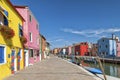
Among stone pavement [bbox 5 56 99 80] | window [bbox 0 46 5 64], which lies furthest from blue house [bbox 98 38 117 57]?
window [bbox 0 46 5 64]

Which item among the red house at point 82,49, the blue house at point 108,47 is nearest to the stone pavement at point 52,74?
the blue house at point 108,47

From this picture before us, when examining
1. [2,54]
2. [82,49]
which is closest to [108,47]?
[82,49]

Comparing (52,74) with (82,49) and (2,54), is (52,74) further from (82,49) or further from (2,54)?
(82,49)

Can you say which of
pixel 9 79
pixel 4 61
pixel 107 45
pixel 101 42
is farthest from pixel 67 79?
pixel 101 42

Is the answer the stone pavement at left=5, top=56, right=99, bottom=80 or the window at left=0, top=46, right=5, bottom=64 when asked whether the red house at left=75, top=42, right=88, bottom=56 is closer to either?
the stone pavement at left=5, top=56, right=99, bottom=80

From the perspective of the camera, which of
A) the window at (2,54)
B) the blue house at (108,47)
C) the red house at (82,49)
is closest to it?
the window at (2,54)

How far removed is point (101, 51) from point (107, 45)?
18.3 ft

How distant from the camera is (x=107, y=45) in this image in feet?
247

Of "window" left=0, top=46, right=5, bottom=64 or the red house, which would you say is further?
the red house

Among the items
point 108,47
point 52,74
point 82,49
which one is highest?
point 108,47

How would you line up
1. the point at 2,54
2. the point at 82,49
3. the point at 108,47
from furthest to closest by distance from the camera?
the point at 82,49 < the point at 108,47 < the point at 2,54

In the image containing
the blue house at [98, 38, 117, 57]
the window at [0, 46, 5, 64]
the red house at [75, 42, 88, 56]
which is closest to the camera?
the window at [0, 46, 5, 64]

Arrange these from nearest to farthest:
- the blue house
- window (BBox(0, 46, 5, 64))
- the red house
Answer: window (BBox(0, 46, 5, 64)), the blue house, the red house

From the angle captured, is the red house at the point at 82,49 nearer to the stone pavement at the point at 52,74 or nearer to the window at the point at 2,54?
the stone pavement at the point at 52,74
